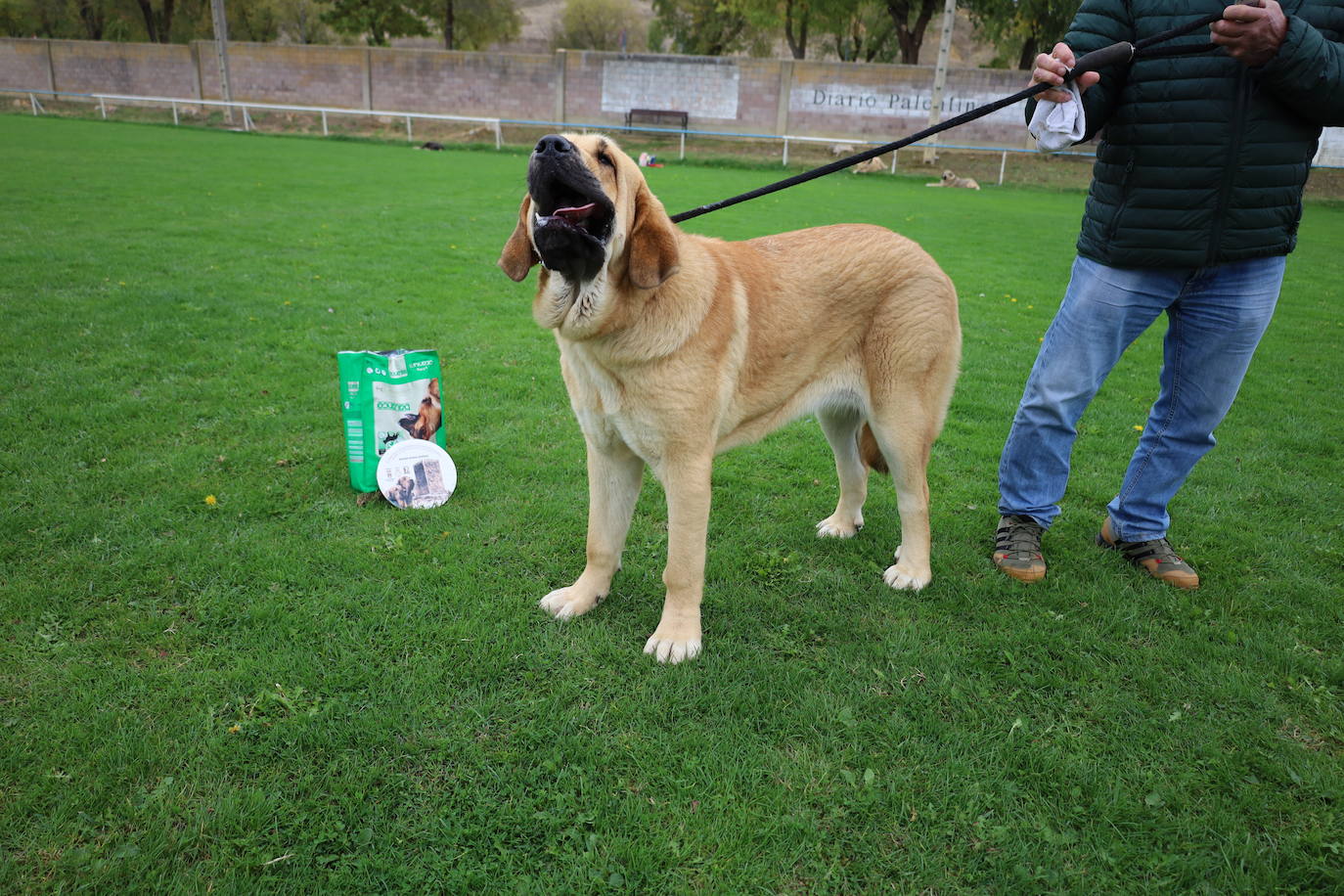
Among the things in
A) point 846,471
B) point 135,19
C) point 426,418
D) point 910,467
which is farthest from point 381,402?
point 135,19

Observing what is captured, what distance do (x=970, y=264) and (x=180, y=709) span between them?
11.2 meters

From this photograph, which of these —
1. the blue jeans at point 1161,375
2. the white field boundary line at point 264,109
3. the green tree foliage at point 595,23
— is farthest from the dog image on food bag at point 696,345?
the green tree foliage at point 595,23

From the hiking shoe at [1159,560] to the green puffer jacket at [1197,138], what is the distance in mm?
1415

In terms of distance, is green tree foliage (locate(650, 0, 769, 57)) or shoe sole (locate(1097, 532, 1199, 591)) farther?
green tree foliage (locate(650, 0, 769, 57))

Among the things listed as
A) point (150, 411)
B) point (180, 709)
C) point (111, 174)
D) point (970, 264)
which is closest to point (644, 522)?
point (180, 709)

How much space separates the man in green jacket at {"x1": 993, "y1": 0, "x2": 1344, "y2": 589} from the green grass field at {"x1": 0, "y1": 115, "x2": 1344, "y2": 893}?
425 mm

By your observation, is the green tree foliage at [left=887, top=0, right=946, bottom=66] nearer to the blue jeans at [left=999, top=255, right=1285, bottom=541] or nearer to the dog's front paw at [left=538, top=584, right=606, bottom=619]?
the blue jeans at [left=999, top=255, right=1285, bottom=541]

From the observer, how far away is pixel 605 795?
2.37m

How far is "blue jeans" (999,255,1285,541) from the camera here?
342 cm

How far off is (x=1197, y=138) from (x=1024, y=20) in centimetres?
3810

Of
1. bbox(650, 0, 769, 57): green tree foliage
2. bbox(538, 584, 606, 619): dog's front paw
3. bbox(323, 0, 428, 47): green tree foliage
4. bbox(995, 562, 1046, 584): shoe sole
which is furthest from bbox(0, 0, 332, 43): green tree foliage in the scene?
bbox(995, 562, 1046, 584): shoe sole

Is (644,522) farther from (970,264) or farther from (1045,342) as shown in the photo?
(970,264)

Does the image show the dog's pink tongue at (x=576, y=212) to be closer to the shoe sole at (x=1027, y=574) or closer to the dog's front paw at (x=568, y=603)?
the dog's front paw at (x=568, y=603)

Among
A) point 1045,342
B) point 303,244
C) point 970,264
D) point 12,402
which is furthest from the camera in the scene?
point 970,264
